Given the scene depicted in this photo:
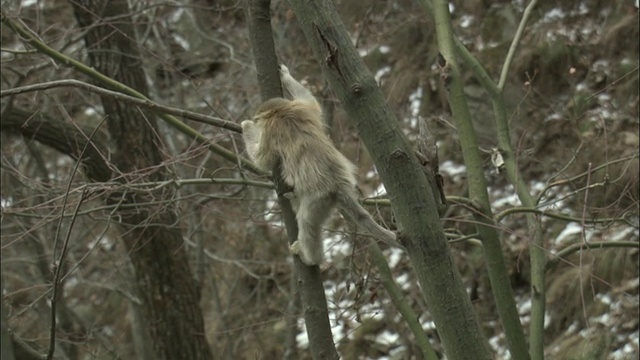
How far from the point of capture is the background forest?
7.98 m

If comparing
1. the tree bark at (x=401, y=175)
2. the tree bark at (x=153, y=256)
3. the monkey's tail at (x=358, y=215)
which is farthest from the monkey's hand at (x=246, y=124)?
the tree bark at (x=153, y=256)

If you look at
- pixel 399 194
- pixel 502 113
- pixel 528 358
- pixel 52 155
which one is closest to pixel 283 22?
pixel 52 155

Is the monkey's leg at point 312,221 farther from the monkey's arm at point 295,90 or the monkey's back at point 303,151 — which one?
the monkey's arm at point 295,90

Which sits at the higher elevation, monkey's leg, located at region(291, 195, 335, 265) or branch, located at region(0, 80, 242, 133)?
branch, located at region(0, 80, 242, 133)

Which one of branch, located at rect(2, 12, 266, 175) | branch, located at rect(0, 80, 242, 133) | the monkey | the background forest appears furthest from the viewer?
the background forest

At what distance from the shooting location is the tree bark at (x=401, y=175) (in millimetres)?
3715

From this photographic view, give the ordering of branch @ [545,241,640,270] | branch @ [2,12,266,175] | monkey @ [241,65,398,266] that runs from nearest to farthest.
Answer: monkey @ [241,65,398,266], branch @ [2,12,266,175], branch @ [545,241,640,270]

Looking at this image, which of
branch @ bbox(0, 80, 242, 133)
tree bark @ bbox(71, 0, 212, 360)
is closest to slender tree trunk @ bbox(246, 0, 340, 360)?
branch @ bbox(0, 80, 242, 133)

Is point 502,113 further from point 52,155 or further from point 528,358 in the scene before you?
point 52,155

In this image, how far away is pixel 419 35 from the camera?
1155cm

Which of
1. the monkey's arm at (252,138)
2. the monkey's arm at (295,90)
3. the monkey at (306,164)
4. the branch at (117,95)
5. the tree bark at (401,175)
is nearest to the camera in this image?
the tree bark at (401,175)

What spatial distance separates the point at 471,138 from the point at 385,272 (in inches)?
43.2

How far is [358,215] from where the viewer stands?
532 cm

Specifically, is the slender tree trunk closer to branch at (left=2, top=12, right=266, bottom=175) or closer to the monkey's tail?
the monkey's tail
